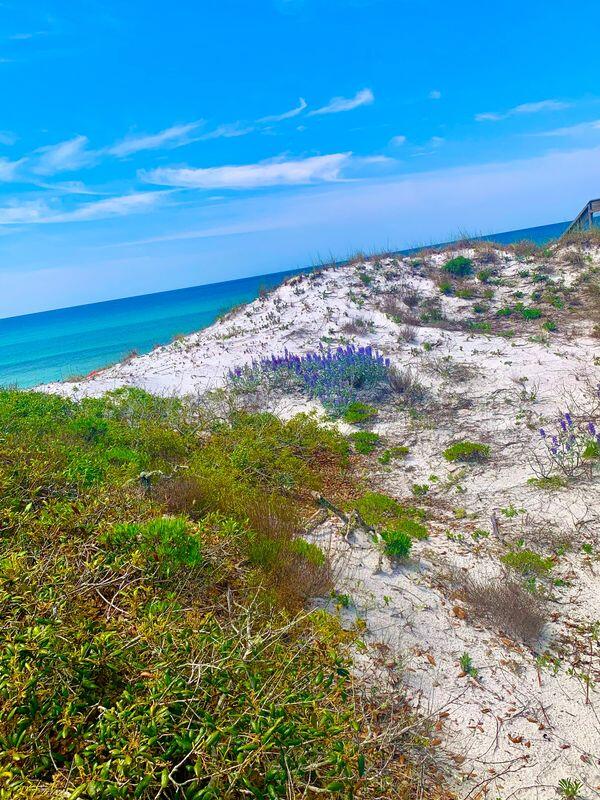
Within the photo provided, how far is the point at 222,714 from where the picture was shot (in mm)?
1809

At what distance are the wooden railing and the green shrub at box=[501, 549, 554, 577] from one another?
56.5 ft

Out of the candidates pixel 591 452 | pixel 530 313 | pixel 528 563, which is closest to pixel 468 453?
pixel 591 452

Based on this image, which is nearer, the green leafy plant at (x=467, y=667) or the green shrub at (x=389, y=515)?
the green leafy plant at (x=467, y=667)

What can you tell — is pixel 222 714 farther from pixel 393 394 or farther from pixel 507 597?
pixel 393 394

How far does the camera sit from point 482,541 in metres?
5.19

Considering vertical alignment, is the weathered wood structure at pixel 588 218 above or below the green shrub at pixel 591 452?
above

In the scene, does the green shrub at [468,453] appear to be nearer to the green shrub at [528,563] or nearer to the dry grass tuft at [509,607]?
the green shrub at [528,563]

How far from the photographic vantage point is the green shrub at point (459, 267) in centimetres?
1689

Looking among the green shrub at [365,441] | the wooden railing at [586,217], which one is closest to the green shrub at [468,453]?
the green shrub at [365,441]

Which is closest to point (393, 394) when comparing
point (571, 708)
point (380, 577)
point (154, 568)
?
point (380, 577)

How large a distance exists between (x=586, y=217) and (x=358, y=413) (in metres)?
15.3

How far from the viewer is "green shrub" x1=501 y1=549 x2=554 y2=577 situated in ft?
14.9

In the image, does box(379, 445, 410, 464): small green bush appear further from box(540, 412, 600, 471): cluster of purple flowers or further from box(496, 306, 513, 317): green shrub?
box(496, 306, 513, 317): green shrub

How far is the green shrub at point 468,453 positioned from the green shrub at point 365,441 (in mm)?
1232
